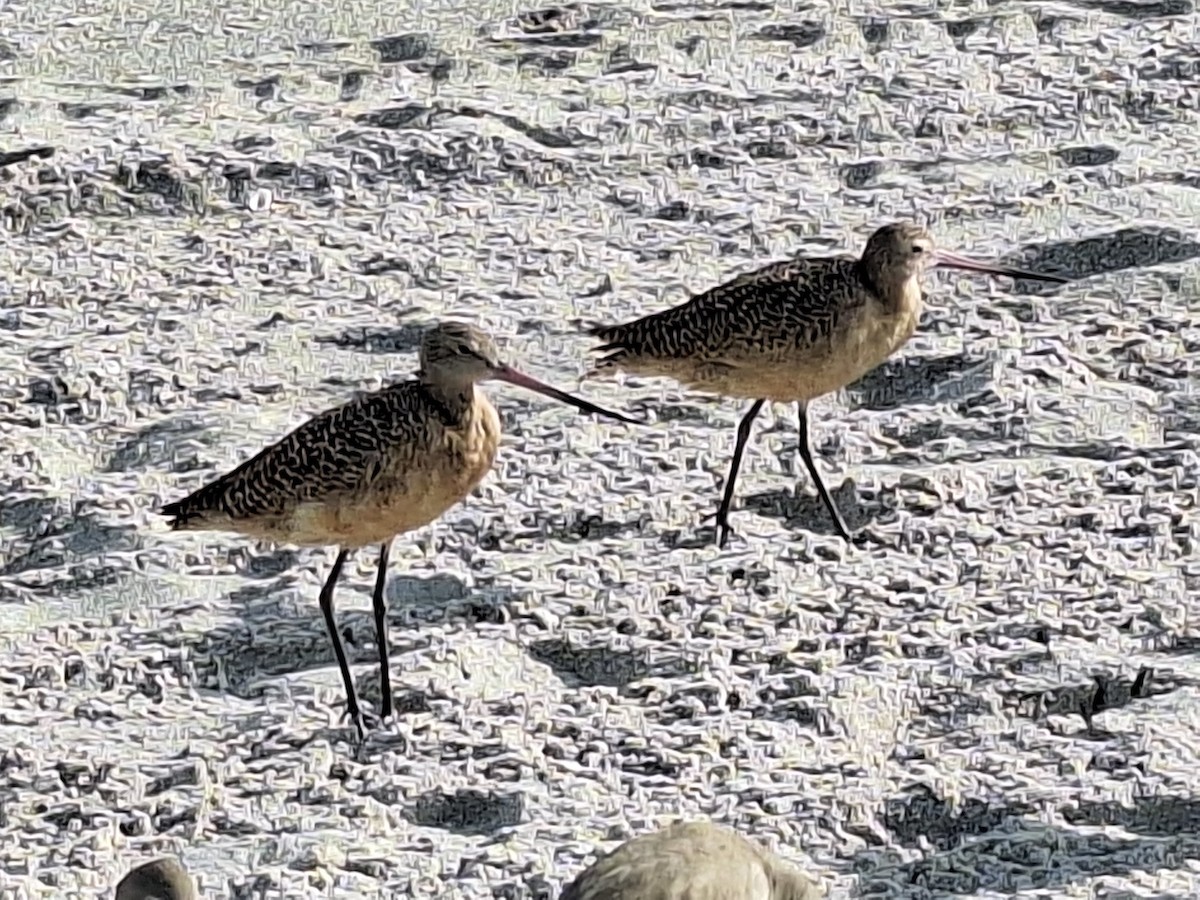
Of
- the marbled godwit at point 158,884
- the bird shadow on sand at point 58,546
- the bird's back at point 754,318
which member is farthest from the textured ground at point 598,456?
the marbled godwit at point 158,884

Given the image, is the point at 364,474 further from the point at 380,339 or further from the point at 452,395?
the point at 380,339

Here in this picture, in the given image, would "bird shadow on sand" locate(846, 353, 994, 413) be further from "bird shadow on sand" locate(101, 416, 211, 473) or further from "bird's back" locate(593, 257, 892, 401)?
"bird shadow on sand" locate(101, 416, 211, 473)

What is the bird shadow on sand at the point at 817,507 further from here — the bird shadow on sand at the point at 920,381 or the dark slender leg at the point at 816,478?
the bird shadow on sand at the point at 920,381

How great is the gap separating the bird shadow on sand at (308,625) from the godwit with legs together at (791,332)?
66cm

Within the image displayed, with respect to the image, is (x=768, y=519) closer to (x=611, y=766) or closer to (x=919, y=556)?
(x=919, y=556)

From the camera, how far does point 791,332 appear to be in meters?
6.43

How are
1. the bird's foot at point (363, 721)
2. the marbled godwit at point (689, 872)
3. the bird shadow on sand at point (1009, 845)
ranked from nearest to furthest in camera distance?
the marbled godwit at point (689, 872) < the bird shadow on sand at point (1009, 845) < the bird's foot at point (363, 721)

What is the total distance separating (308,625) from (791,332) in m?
1.28

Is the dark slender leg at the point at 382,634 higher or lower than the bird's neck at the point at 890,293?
lower

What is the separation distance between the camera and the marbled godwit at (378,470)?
5762mm

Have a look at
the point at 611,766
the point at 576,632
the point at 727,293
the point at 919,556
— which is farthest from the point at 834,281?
the point at 611,766

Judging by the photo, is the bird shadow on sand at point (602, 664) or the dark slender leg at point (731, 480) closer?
the bird shadow on sand at point (602, 664)

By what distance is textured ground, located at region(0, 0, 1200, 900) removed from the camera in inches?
214

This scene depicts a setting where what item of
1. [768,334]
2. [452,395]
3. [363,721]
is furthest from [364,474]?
[768,334]
